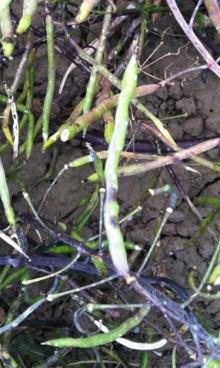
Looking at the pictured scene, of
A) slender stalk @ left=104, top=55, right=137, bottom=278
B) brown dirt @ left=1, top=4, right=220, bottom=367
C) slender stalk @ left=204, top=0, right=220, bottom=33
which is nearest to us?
slender stalk @ left=104, top=55, right=137, bottom=278

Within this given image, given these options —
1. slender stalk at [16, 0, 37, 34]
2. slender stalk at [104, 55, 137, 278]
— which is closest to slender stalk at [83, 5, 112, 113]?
slender stalk at [16, 0, 37, 34]

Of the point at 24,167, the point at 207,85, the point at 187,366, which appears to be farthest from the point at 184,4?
the point at 187,366

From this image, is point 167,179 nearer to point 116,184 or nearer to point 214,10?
point 214,10

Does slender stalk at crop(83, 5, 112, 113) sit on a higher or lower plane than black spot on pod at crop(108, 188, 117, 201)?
higher

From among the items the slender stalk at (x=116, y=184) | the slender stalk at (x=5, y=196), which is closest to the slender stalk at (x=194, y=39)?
the slender stalk at (x=116, y=184)

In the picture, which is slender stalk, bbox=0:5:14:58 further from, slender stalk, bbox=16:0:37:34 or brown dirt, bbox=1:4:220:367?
brown dirt, bbox=1:4:220:367

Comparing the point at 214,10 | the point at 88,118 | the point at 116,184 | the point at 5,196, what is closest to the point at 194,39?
the point at 214,10

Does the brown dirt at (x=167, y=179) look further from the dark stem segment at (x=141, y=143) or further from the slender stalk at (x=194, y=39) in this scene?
the slender stalk at (x=194, y=39)

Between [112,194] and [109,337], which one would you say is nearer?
[112,194]

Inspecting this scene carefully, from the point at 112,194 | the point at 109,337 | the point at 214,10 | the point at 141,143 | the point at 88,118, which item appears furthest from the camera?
the point at 141,143

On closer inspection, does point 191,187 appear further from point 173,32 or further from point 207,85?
point 173,32
